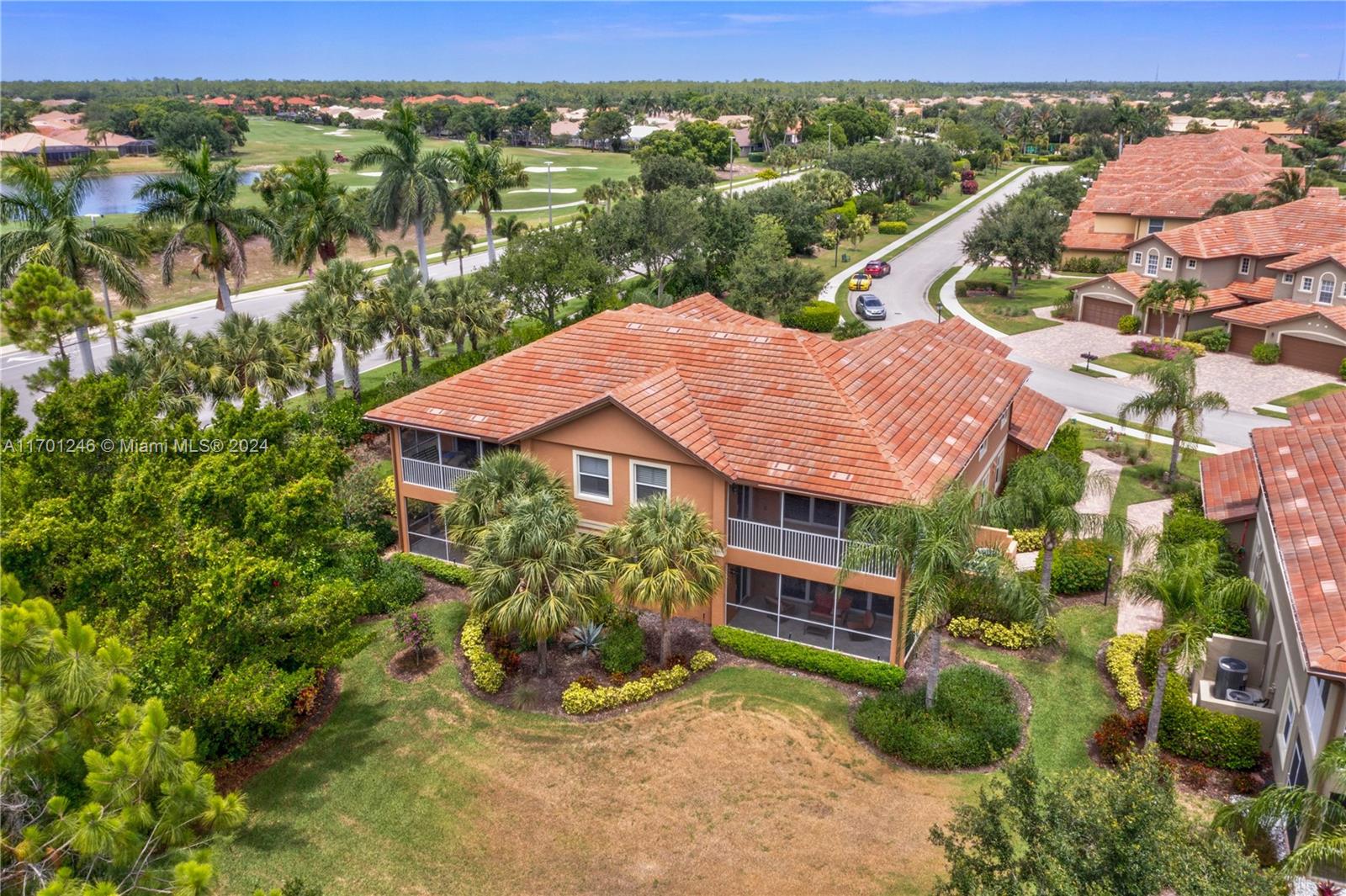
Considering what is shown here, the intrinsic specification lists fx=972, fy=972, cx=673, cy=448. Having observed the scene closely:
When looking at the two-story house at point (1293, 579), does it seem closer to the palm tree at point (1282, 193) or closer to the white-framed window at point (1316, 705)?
the white-framed window at point (1316, 705)

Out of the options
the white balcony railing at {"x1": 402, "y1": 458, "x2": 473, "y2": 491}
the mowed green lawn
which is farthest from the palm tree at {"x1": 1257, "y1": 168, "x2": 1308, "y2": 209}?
the white balcony railing at {"x1": 402, "y1": 458, "x2": 473, "y2": 491}

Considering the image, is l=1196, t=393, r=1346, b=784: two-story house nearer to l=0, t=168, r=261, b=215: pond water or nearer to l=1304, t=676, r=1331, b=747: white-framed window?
l=1304, t=676, r=1331, b=747: white-framed window

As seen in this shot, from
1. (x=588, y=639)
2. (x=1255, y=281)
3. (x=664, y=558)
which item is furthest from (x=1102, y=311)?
(x=664, y=558)

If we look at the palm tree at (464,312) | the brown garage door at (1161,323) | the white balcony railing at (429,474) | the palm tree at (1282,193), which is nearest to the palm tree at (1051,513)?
the white balcony railing at (429,474)

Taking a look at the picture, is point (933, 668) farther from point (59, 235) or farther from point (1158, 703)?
point (59, 235)

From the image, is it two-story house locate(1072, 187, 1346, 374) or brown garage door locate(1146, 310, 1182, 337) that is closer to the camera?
two-story house locate(1072, 187, 1346, 374)
